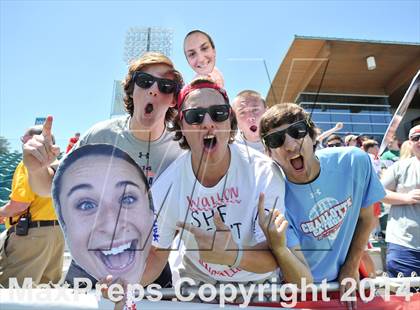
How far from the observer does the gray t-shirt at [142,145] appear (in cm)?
120

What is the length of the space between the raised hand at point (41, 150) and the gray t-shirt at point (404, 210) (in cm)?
233

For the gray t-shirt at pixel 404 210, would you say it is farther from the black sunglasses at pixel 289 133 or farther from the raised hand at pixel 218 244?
the raised hand at pixel 218 244

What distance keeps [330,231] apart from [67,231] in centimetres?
103

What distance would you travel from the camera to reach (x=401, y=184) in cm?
225

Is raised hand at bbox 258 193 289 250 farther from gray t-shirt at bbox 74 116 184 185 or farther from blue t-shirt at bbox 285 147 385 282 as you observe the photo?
gray t-shirt at bbox 74 116 184 185

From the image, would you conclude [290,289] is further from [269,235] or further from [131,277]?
[131,277]

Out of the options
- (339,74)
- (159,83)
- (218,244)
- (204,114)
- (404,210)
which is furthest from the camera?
(404,210)

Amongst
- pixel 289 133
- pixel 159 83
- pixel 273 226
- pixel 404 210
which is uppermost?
pixel 159 83

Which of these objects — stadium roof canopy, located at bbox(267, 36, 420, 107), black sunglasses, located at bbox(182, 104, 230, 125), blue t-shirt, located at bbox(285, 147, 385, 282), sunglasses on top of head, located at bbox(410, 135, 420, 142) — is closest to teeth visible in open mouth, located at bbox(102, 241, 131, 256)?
black sunglasses, located at bbox(182, 104, 230, 125)

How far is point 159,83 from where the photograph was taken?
48.3 inches

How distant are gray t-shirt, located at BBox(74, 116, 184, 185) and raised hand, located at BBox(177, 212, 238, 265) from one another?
0.32m

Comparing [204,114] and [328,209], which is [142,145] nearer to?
[204,114]

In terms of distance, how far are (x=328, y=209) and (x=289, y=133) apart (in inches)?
14.7

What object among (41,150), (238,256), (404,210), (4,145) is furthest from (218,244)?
(404,210)
